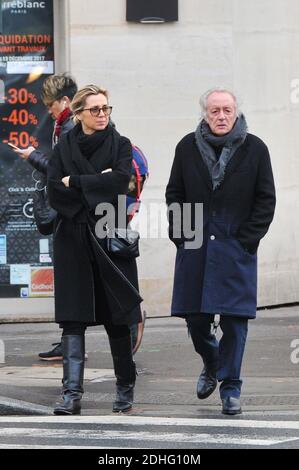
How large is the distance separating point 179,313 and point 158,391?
3.46 feet

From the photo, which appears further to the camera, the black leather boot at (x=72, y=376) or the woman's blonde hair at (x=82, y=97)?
the woman's blonde hair at (x=82, y=97)

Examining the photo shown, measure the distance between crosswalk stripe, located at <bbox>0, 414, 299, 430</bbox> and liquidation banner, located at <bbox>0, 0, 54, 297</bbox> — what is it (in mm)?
4951

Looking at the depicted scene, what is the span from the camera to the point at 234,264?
793 centimetres

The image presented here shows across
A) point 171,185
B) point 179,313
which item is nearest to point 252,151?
point 171,185

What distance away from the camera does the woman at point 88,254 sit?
26.0ft

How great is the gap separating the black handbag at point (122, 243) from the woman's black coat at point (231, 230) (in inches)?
14.6

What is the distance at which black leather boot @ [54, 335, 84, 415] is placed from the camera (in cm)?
794

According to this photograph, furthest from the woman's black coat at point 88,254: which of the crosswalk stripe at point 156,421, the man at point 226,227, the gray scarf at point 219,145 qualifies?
the crosswalk stripe at point 156,421

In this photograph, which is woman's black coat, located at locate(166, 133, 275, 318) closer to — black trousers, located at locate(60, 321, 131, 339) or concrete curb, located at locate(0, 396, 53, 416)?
black trousers, located at locate(60, 321, 131, 339)

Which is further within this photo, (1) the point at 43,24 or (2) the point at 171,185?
(1) the point at 43,24

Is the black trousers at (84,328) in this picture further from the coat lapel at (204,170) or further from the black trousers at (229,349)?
the coat lapel at (204,170)

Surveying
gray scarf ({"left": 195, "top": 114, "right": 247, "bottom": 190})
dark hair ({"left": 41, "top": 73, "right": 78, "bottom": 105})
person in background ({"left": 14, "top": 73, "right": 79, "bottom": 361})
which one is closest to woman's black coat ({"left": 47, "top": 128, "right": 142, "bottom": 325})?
gray scarf ({"left": 195, "top": 114, "right": 247, "bottom": 190})
